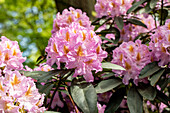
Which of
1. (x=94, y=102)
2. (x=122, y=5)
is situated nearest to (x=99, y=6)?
(x=122, y=5)

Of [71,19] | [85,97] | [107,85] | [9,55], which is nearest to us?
[85,97]

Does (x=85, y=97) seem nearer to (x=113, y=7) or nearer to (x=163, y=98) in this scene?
(x=163, y=98)

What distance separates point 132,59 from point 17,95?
1.99 ft

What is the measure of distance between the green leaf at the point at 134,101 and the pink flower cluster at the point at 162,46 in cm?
19

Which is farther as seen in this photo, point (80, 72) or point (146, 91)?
point (146, 91)

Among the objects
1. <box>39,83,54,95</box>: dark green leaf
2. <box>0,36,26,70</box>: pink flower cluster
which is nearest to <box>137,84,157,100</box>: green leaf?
<box>39,83,54,95</box>: dark green leaf

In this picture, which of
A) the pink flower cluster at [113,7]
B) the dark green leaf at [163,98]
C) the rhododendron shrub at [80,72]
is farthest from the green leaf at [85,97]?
the pink flower cluster at [113,7]

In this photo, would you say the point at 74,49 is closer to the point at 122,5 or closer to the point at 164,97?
the point at 164,97

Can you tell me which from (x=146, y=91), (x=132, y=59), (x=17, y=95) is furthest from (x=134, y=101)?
(x=17, y=95)

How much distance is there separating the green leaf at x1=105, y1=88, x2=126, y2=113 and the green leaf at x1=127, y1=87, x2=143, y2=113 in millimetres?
78

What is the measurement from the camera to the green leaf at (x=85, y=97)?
0.81m

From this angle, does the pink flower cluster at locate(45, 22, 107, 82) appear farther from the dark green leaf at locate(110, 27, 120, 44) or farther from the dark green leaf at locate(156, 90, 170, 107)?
the dark green leaf at locate(110, 27, 120, 44)

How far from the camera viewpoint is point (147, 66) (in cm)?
108

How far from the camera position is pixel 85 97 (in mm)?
858
